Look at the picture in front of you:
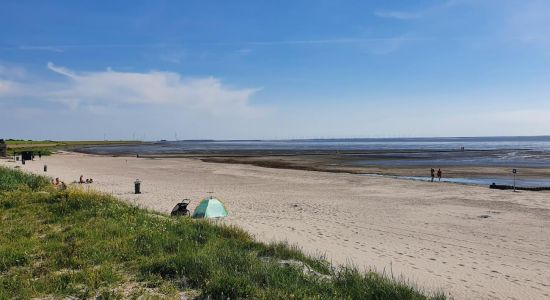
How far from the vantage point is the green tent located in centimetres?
1583

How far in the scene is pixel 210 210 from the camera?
1603cm

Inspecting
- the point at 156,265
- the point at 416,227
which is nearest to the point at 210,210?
the point at 416,227

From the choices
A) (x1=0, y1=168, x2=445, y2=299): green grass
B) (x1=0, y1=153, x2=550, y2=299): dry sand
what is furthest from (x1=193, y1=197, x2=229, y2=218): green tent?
(x1=0, y1=168, x2=445, y2=299): green grass

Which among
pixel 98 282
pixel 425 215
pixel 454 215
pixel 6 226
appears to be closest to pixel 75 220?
pixel 6 226

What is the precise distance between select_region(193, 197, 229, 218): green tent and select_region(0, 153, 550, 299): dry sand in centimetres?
52

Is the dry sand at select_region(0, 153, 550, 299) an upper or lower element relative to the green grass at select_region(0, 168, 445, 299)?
lower

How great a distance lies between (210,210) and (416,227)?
7.45 m

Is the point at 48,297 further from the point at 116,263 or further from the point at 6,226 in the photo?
the point at 6,226

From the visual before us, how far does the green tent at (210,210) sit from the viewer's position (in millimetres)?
15828

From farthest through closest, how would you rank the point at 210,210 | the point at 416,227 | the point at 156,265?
the point at 210,210
the point at 416,227
the point at 156,265

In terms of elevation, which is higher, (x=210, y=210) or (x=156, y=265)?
(x=156, y=265)

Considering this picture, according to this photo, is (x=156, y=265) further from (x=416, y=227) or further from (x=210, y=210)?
(x=416, y=227)

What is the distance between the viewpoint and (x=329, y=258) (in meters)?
11.0

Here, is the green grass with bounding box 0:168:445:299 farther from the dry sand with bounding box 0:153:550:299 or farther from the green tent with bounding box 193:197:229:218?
the green tent with bounding box 193:197:229:218
